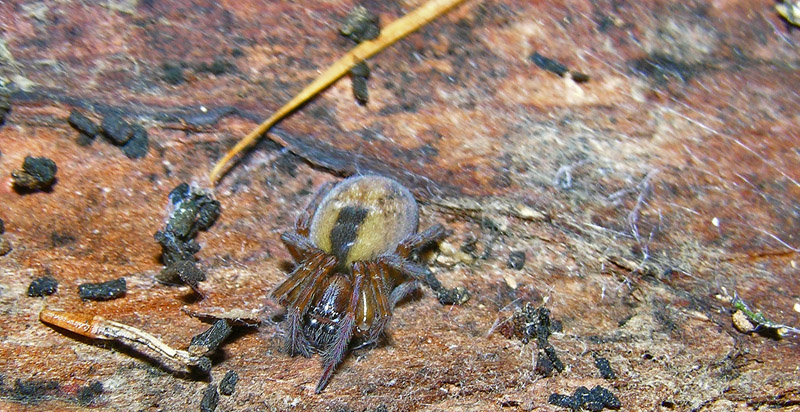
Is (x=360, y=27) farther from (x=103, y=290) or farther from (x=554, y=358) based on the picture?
(x=554, y=358)

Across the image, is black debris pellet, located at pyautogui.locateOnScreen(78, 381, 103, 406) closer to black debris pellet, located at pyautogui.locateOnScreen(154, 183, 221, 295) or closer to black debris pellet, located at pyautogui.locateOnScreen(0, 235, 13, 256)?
black debris pellet, located at pyautogui.locateOnScreen(154, 183, 221, 295)

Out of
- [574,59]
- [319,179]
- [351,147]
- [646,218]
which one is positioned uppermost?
[574,59]

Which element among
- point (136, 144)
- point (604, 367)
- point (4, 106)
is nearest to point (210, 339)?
point (136, 144)

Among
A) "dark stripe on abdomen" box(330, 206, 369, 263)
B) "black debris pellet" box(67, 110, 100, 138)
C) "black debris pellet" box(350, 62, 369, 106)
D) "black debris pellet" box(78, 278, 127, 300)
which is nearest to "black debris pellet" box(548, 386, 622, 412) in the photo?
"dark stripe on abdomen" box(330, 206, 369, 263)

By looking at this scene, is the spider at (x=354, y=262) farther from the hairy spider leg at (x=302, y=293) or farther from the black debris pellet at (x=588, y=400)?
the black debris pellet at (x=588, y=400)

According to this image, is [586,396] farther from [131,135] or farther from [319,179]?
[131,135]

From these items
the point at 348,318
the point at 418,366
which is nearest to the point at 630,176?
the point at 418,366
